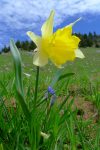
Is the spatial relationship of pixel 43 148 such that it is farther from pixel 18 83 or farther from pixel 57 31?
pixel 57 31

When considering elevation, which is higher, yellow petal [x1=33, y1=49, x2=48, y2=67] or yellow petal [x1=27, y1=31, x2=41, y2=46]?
yellow petal [x1=27, y1=31, x2=41, y2=46]

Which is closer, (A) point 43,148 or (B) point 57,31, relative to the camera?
(B) point 57,31

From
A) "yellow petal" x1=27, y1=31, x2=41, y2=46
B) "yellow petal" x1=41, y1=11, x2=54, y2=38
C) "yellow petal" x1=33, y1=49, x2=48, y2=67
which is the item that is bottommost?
"yellow petal" x1=33, y1=49, x2=48, y2=67

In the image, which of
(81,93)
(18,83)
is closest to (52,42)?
(18,83)

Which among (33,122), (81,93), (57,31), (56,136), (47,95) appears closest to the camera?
(57,31)

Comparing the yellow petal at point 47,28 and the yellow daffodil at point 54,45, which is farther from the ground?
the yellow petal at point 47,28

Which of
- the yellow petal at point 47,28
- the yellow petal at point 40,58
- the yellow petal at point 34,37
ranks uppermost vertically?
the yellow petal at point 47,28

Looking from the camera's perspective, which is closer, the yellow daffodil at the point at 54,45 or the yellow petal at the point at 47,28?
the yellow daffodil at the point at 54,45
